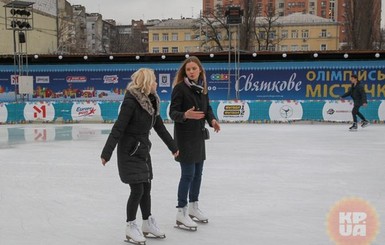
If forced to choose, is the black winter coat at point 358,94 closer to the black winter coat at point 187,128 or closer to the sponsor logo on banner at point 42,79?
the black winter coat at point 187,128

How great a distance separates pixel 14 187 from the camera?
645 centimetres

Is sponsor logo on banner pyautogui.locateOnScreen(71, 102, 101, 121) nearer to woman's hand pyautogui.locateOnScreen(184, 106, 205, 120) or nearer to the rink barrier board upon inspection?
the rink barrier board

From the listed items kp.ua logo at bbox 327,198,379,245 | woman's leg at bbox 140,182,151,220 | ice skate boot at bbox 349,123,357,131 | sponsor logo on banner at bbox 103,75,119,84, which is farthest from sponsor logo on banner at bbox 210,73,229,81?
woman's leg at bbox 140,182,151,220

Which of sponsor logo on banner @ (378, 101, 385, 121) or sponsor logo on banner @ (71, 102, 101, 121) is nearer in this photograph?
sponsor logo on banner @ (378, 101, 385, 121)

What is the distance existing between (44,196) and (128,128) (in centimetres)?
249

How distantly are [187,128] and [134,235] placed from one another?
3.61 ft

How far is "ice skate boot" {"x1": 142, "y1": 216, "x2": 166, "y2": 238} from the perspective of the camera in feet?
13.9

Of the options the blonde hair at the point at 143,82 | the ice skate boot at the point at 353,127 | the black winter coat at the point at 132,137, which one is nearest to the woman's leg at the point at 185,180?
A: the black winter coat at the point at 132,137

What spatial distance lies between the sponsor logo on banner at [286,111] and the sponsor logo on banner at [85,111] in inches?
244

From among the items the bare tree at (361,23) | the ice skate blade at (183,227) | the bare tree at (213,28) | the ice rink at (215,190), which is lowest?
the ice rink at (215,190)

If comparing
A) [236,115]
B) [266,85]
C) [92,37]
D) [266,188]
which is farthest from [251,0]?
[92,37]

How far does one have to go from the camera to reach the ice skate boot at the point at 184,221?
446 centimetres

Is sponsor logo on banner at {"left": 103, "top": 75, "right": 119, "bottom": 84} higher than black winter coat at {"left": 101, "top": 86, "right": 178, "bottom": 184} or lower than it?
higher

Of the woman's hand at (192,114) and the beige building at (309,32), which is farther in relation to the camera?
the beige building at (309,32)
